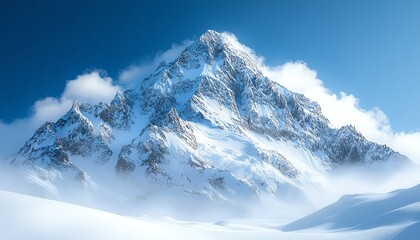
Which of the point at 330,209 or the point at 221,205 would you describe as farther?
the point at 221,205

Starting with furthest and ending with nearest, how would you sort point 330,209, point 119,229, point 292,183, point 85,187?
point 292,183 < point 85,187 < point 330,209 < point 119,229

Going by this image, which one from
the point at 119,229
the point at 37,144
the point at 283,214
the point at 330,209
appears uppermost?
the point at 37,144

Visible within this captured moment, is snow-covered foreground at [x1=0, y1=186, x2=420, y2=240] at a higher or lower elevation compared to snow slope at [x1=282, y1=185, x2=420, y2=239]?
lower

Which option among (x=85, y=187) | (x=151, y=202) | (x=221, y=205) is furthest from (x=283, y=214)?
(x=85, y=187)

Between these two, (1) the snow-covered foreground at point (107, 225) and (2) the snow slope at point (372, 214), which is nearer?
(1) the snow-covered foreground at point (107, 225)

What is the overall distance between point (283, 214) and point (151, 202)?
1902 inches

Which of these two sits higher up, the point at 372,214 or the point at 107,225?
the point at 372,214

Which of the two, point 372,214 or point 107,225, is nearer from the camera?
point 107,225

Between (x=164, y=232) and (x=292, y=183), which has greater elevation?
(x=292, y=183)

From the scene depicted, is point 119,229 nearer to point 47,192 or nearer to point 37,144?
point 47,192

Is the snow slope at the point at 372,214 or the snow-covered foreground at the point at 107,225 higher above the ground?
the snow slope at the point at 372,214

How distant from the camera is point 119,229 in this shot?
68.5 feet

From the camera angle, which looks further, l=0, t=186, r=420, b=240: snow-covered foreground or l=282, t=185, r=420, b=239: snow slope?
l=282, t=185, r=420, b=239: snow slope

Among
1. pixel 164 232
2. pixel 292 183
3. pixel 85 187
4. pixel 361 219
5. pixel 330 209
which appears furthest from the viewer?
pixel 292 183
